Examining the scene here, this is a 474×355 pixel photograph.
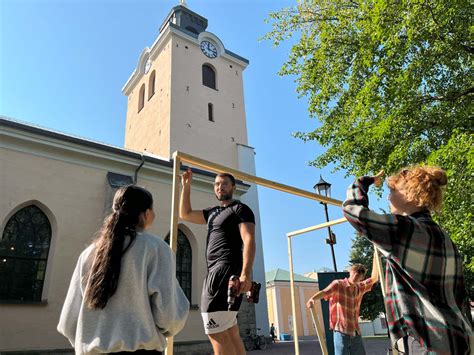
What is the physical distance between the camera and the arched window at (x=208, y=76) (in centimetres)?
2597

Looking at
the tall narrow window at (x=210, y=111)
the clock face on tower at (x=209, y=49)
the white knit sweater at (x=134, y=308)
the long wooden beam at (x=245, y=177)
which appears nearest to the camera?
the white knit sweater at (x=134, y=308)

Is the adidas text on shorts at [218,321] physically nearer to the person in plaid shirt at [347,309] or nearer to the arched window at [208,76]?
the person in plaid shirt at [347,309]

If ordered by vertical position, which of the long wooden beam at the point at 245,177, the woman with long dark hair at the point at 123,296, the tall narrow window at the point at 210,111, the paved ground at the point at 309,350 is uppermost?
the tall narrow window at the point at 210,111

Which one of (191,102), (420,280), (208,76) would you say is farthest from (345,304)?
(208,76)

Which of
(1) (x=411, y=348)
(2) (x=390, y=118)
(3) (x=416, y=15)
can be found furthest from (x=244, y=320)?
(1) (x=411, y=348)

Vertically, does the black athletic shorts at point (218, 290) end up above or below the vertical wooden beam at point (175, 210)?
below

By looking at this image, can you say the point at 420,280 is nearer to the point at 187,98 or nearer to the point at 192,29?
the point at 187,98

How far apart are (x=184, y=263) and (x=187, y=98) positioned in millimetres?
12940

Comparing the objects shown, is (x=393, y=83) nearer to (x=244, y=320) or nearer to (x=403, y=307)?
(x=403, y=307)

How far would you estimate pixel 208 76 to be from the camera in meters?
26.4

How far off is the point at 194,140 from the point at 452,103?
53.2ft

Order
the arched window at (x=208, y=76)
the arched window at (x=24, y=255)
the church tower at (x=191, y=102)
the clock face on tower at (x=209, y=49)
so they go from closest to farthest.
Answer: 1. the arched window at (x=24, y=255)
2. the church tower at (x=191, y=102)
3. the arched window at (x=208, y=76)
4. the clock face on tower at (x=209, y=49)

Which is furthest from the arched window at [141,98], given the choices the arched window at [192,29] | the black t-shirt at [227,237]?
the black t-shirt at [227,237]

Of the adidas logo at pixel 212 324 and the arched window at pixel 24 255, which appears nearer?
the adidas logo at pixel 212 324
